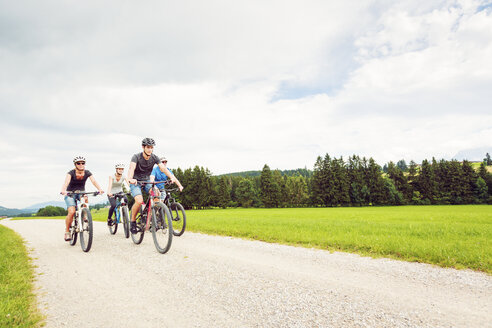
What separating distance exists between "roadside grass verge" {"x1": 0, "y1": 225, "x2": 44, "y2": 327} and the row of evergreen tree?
62.5 metres

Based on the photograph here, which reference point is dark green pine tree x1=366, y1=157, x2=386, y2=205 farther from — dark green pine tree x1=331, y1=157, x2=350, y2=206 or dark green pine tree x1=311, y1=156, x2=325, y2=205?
dark green pine tree x1=311, y1=156, x2=325, y2=205

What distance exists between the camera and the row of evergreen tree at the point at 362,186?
222ft

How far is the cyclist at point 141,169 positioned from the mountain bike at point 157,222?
180mm

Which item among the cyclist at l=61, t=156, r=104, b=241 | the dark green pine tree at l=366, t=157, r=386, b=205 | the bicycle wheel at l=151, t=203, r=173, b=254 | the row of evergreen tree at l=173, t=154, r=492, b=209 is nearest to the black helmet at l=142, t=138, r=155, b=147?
the bicycle wheel at l=151, t=203, r=173, b=254

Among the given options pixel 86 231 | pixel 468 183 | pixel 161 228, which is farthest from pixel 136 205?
pixel 468 183

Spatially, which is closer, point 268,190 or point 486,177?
point 486,177

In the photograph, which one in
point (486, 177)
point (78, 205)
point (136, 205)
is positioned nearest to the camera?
point (136, 205)

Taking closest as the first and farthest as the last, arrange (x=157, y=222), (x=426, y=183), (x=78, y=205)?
1. (x=157, y=222)
2. (x=78, y=205)
3. (x=426, y=183)

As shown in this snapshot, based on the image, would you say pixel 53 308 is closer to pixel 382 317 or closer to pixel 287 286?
pixel 287 286

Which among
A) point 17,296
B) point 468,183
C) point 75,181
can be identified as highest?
point 75,181

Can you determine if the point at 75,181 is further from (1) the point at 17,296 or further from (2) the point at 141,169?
(1) the point at 17,296

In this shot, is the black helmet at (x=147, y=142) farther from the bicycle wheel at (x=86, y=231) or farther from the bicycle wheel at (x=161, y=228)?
the bicycle wheel at (x=86, y=231)

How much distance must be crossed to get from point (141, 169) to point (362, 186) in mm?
69946

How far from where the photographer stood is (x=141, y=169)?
782cm
